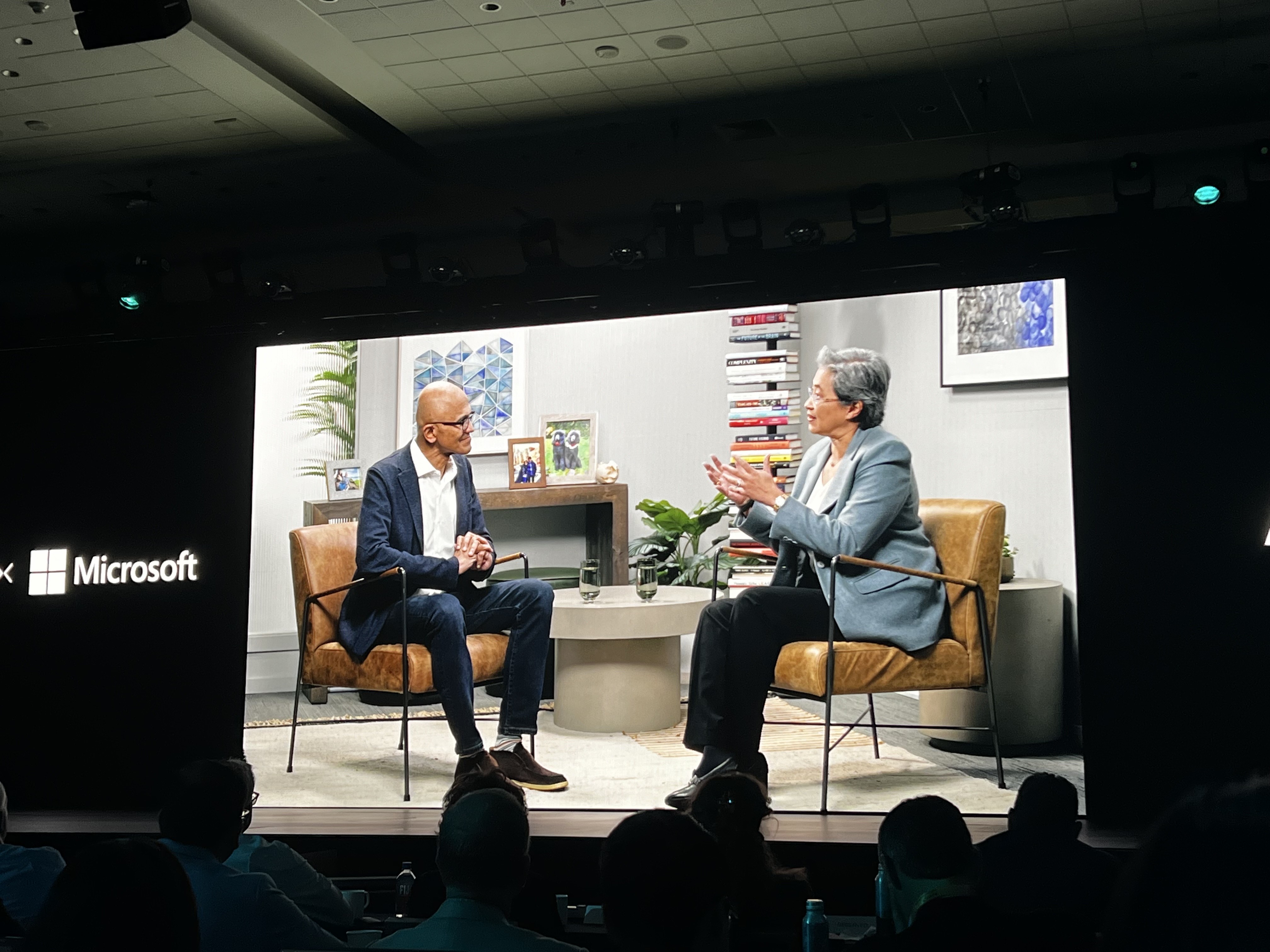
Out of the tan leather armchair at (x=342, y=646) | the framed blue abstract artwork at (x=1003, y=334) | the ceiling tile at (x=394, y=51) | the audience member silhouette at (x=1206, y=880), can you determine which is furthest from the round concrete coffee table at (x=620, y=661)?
the audience member silhouette at (x=1206, y=880)

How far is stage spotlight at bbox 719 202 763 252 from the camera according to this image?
4.85m

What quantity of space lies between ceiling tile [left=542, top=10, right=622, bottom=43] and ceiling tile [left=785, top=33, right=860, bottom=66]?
694 mm

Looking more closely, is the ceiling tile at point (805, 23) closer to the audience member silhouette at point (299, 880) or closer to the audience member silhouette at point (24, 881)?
the audience member silhouette at point (299, 880)

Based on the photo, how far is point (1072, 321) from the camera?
4254mm

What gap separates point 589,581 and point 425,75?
2233mm

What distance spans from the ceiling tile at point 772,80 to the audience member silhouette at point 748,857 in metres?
3.11

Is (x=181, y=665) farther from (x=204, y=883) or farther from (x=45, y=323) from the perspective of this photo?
(x=204, y=883)

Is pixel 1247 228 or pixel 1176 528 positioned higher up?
pixel 1247 228

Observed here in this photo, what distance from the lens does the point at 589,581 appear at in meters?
5.14

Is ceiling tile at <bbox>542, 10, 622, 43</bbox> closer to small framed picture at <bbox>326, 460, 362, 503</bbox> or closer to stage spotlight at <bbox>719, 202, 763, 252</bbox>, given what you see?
stage spotlight at <bbox>719, 202, 763, 252</bbox>

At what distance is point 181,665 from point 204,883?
3170 millimetres

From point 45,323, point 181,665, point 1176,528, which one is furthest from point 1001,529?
point 45,323

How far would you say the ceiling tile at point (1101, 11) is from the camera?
4.09 meters

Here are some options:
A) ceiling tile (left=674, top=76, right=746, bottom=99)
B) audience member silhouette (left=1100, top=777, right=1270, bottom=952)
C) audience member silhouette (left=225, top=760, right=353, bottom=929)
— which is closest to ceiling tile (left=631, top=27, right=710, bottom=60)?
ceiling tile (left=674, top=76, right=746, bottom=99)
